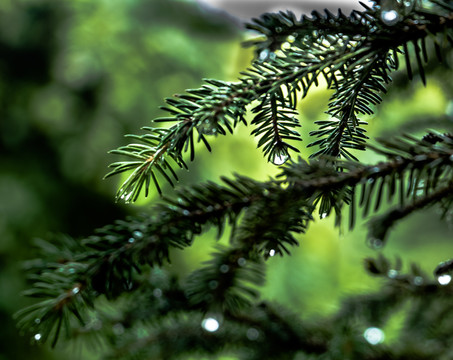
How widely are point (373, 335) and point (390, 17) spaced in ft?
1.50

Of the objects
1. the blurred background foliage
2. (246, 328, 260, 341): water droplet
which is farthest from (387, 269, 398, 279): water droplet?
the blurred background foliage

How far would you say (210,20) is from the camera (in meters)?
1.92

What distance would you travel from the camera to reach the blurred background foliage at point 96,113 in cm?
171

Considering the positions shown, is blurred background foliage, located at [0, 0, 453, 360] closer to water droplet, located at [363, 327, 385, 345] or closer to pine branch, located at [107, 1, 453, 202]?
water droplet, located at [363, 327, 385, 345]

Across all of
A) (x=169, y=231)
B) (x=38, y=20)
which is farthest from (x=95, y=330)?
(x=38, y=20)

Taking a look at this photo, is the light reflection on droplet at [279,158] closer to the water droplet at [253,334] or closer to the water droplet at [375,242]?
the water droplet at [375,242]

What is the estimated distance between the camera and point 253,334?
633 millimetres

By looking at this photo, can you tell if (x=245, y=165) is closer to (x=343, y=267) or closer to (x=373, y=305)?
(x=343, y=267)

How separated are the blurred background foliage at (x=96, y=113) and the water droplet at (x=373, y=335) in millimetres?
1072

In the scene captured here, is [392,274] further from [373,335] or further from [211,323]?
[211,323]

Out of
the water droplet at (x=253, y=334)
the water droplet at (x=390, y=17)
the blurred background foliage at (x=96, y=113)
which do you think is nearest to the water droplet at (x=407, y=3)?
the water droplet at (x=390, y=17)

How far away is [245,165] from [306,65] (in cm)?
135

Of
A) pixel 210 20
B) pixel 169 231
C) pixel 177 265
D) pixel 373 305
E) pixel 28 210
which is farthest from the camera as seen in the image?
pixel 210 20

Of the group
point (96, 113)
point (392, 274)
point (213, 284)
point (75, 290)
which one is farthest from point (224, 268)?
point (96, 113)
